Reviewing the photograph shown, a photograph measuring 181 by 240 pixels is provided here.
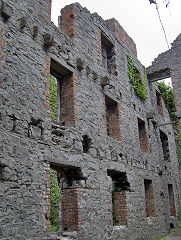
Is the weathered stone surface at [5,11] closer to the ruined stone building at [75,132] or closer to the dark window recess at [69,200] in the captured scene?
the ruined stone building at [75,132]

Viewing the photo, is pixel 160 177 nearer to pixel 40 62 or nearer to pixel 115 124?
pixel 115 124

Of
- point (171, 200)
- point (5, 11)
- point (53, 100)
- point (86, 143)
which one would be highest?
point (53, 100)

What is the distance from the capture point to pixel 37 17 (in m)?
6.30

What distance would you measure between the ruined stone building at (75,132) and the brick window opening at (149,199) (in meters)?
0.04

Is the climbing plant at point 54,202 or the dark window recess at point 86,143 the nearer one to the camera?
the dark window recess at point 86,143

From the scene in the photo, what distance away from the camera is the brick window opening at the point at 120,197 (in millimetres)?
7970

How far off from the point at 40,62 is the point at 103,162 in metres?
3.13

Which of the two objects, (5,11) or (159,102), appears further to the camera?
(159,102)

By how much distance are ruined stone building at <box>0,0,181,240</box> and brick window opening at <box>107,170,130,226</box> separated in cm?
3

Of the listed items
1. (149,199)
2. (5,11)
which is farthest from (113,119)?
(5,11)

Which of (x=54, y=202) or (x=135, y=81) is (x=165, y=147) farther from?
(x=54, y=202)

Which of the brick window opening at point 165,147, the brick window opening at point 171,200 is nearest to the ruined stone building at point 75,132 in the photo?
the brick window opening at point 171,200

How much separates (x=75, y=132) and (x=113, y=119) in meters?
2.77

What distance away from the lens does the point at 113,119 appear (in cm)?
903
